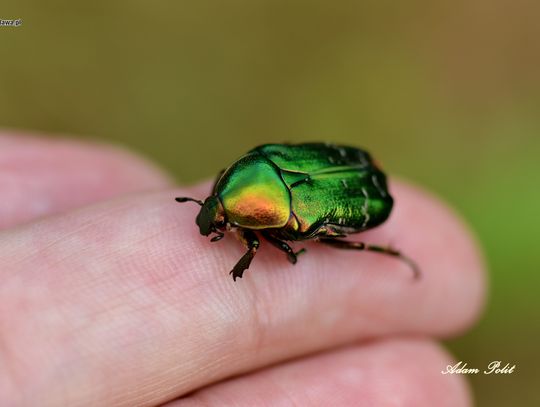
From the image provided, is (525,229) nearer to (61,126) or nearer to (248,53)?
(248,53)

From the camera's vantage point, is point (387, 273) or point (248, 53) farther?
point (248, 53)

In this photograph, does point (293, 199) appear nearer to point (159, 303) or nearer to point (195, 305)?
point (195, 305)

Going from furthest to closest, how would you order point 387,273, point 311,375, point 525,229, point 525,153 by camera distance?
point 525,153, point 525,229, point 387,273, point 311,375

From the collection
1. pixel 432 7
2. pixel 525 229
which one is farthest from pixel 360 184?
pixel 432 7

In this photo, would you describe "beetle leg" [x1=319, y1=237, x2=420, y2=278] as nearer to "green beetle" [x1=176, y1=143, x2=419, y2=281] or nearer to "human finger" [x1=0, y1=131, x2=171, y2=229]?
"green beetle" [x1=176, y1=143, x2=419, y2=281]

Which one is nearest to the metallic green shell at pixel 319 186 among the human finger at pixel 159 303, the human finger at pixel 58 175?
the human finger at pixel 159 303

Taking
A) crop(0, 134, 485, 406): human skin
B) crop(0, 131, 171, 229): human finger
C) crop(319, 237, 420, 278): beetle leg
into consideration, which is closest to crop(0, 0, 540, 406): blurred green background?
crop(0, 131, 171, 229): human finger

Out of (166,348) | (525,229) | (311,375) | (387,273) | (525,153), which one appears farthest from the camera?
(525,153)
